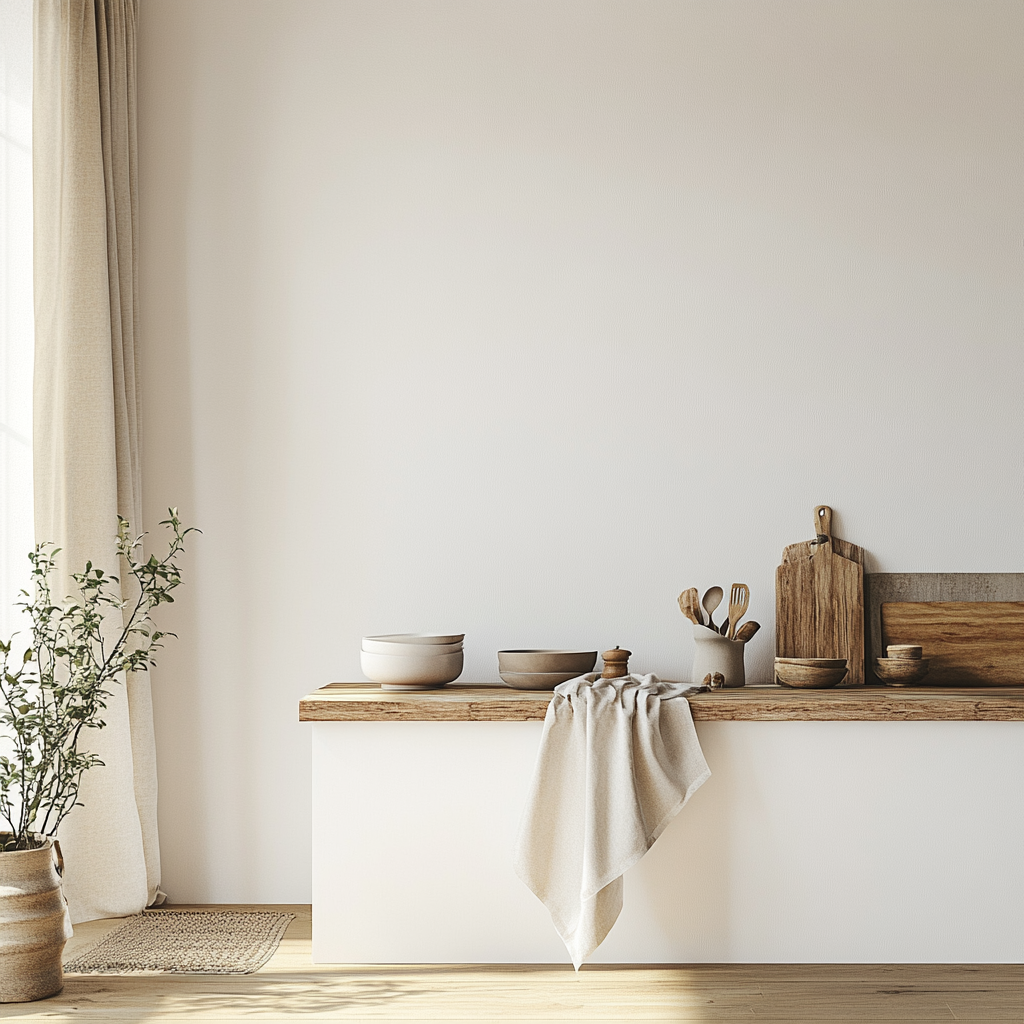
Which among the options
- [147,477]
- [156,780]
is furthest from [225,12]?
[156,780]

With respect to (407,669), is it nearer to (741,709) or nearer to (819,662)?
(741,709)

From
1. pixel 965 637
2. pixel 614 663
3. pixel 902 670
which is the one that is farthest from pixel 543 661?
pixel 965 637

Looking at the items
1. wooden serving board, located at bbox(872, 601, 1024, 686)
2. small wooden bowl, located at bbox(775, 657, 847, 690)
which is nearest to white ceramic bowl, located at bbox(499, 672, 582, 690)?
small wooden bowl, located at bbox(775, 657, 847, 690)

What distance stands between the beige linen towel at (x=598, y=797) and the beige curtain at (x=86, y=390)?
4.01 ft

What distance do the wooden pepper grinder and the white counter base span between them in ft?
1.06

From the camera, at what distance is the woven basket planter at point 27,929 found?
95.0 inches

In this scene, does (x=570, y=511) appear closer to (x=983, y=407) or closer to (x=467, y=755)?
(x=467, y=755)

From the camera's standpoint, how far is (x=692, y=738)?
2654mm

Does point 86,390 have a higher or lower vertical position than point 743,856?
higher

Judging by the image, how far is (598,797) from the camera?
2.61 m

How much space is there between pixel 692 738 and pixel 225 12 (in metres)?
2.64

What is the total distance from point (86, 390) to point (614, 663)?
1.69m

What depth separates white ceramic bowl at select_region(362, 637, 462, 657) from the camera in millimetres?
2922

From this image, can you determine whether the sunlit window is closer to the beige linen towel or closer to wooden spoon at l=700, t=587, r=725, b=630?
the beige linen towel
